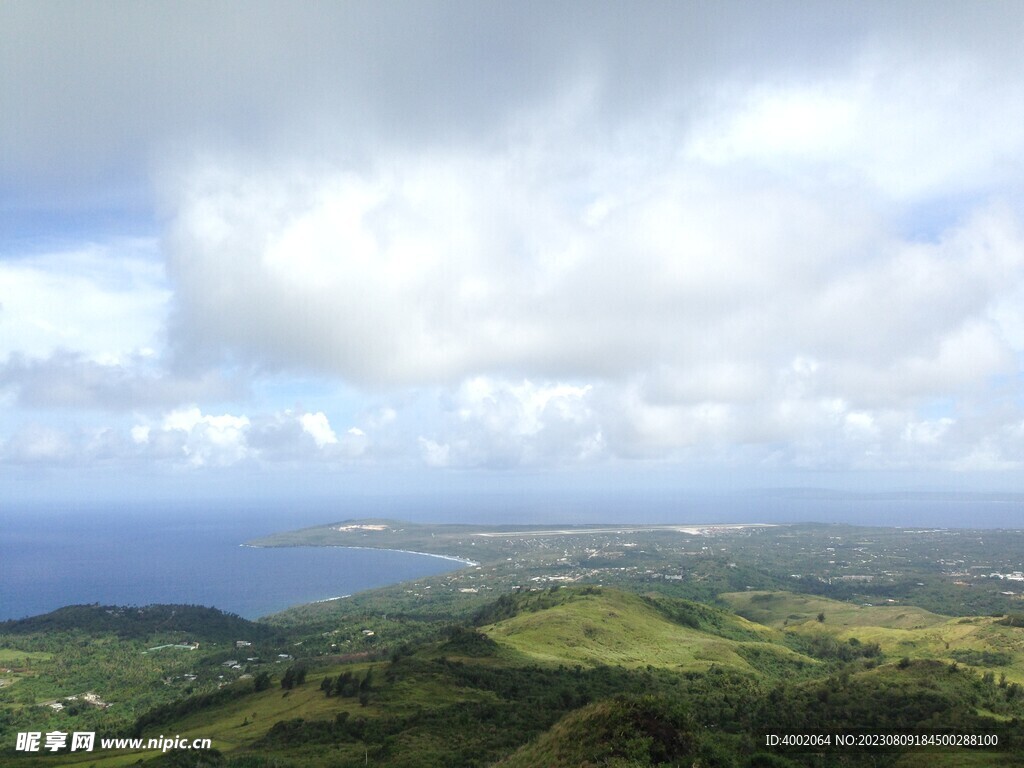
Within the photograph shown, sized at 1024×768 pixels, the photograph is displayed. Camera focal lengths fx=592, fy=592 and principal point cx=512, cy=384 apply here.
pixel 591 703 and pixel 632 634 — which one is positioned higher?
pixel 591 703

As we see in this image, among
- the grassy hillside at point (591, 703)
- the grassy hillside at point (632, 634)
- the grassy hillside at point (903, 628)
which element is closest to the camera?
the grassy hillside at point (591, 703)

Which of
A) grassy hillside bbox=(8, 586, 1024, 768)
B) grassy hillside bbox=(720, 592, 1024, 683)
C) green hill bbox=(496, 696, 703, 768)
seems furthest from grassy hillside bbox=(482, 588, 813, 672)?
green hill bbox=(496, 696, 703, 768)

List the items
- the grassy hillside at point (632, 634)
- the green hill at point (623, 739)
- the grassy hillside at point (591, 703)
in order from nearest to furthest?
the green hill at point (623, 739) < the grassy hillside at point (591, 703) < the grassy hillside at point (632, 634)

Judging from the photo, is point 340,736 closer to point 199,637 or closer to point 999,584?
point 199,637

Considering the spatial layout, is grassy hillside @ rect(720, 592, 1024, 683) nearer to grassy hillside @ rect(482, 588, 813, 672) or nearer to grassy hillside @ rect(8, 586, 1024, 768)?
grassy hillside @ rect(8, 586, 1024, 768)

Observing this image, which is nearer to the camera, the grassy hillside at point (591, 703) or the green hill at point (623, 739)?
the green hill at point (623, 739)

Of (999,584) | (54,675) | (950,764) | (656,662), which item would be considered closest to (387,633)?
(54,675)

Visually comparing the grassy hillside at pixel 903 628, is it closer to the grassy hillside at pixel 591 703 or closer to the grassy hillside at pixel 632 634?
the grassy hillside at pixel 591 703

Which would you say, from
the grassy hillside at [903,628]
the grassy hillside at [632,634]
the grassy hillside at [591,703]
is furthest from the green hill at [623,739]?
the grassy hillside at [903,628]

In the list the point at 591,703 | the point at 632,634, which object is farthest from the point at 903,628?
the point at 591,703

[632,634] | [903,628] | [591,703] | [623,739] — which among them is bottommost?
[903,628]

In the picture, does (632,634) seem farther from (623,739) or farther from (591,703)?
(623,739)
